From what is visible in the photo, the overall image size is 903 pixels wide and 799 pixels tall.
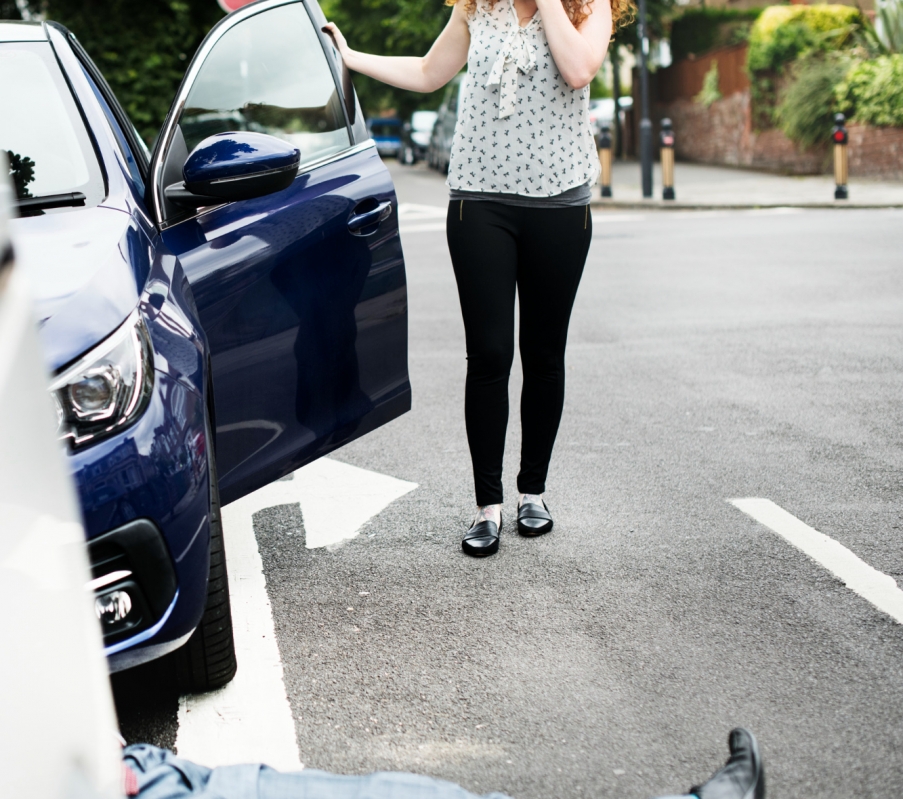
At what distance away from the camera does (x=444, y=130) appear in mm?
26312

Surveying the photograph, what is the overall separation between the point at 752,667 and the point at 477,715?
0.69m

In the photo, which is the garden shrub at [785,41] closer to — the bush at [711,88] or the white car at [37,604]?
the bush at [711,88]

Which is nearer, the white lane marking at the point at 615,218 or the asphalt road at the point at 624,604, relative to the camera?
the asphalt road at the point at 624,604

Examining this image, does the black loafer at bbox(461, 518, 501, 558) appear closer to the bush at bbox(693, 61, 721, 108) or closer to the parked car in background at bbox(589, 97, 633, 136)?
the bush at bbox(693, 61, 721, 108)

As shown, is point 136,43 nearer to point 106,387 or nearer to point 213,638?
point 213,638

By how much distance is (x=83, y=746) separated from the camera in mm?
1168

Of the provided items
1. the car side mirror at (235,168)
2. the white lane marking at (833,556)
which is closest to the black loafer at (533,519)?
the white lane marking at (833,556)

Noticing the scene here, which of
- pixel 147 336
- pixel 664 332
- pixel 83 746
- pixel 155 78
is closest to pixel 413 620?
pixel 147 336

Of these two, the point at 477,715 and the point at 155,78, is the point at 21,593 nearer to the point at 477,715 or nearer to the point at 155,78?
the point at 477,715

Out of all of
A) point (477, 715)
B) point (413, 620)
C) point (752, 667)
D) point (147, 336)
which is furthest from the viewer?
point (413, 620)

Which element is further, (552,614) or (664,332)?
(664,332)

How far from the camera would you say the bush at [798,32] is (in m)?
23.7

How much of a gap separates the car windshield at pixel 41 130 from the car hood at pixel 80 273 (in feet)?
0.64

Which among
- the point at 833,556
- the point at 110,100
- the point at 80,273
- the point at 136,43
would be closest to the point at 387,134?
the point at 136,43
